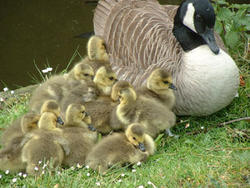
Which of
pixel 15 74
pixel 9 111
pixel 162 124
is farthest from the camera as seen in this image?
pixel 15 74

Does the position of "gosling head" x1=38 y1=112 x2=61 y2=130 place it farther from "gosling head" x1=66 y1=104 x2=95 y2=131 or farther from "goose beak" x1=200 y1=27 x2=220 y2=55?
"goose beak" x1=200 y1=27 x2=220 y2=55

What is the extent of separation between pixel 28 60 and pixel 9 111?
10.1 feet

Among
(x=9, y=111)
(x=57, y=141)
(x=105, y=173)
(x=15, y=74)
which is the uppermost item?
(x=57, y=141)

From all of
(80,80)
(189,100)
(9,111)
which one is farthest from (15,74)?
(189,100)

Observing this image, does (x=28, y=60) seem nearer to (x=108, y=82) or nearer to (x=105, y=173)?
(x=108, y=82)

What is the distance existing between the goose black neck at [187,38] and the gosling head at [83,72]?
104cm

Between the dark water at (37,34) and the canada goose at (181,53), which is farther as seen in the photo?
the dark water at (37,34)

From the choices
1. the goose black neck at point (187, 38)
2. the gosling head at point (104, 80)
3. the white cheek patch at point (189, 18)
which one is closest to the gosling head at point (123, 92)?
the gosling head at point (104, 80)

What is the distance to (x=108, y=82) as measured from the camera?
4863 millimetres

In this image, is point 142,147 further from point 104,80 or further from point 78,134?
point 104,80

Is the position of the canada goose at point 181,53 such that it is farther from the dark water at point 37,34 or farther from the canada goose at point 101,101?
the dark water at point 37,34

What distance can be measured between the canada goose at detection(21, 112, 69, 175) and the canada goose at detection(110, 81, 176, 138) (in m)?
0.63

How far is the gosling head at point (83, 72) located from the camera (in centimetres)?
495

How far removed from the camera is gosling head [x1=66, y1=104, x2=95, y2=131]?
4.32 metres
